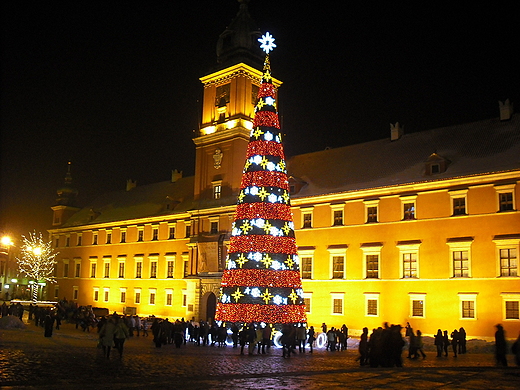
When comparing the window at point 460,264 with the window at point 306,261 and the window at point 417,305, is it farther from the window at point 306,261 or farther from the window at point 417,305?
the window at point 306,261

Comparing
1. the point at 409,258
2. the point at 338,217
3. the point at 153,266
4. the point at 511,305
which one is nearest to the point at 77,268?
the point at 153,266

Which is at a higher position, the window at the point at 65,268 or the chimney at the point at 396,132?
the chimney at the point at 396,132

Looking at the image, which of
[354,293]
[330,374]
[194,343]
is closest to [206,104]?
[354,293]

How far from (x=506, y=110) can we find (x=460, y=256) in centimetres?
1053

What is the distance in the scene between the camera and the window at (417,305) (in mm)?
35219

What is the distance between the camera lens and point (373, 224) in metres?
38.3

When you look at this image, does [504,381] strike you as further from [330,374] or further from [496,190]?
[496,190]

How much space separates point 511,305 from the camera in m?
31.8

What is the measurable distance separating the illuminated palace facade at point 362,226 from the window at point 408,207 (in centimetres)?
9

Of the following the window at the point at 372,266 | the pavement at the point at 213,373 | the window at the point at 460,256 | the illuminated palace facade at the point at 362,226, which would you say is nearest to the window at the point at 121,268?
the illuminated palace facade at the point at 362,226

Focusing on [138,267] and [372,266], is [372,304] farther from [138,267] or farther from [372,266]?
[138,267]

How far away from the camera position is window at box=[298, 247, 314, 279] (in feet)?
135

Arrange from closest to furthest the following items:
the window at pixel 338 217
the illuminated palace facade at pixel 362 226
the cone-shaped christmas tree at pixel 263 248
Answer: the cone-shaped christmas tree at pixel 263 248 → the illuminated palace facade at pixel 362 226 → the window at pixel 338 217

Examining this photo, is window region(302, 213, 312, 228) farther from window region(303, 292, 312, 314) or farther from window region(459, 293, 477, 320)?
window region(459, 293, 477, 320)
